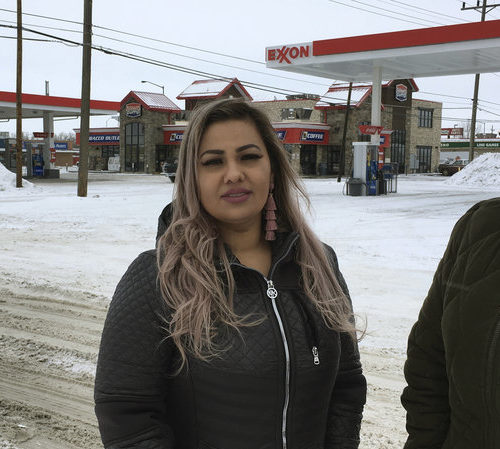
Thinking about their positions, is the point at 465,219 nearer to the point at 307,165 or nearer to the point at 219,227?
the point at 219,227

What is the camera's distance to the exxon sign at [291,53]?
21.0m

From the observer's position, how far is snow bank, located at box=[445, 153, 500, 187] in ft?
104

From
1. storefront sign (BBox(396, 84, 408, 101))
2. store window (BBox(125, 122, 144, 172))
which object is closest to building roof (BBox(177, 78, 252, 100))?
store window (BBox(125, 122, 144, 172))

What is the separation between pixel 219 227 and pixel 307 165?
44.5 meters

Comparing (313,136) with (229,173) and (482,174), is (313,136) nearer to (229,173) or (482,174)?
(482,174)

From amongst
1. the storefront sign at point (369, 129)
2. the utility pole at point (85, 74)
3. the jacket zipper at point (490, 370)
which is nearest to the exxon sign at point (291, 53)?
the storefront sign at point (369, 129)

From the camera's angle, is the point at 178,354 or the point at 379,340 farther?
the point at 379,340

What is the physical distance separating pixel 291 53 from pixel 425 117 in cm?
3607

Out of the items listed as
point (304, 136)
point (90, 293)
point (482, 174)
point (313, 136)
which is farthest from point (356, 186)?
point (313, 136)

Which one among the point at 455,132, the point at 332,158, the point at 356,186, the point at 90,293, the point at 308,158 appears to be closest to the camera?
the point at 90,293

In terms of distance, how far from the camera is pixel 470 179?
33062 millimetres

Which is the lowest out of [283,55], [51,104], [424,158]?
[424,158]

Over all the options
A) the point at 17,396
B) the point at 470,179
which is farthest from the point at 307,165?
the point at 17,396

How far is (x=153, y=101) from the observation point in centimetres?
4922
